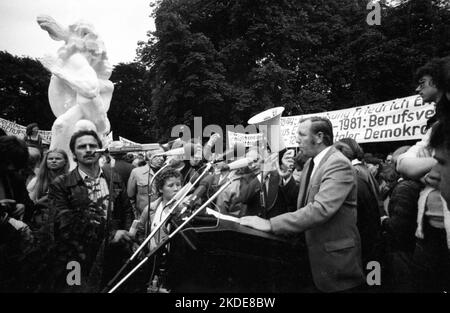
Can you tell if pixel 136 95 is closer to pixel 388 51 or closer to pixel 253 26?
pixel 253 26

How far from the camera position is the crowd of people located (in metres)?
2.36

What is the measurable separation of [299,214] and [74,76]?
201 inches

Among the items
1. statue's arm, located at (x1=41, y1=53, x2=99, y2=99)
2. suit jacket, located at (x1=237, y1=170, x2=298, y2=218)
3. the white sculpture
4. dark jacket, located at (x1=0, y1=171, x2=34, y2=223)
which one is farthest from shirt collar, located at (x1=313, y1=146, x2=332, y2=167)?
statue's arm, located at (x1=41, y1=53, x2=99, y2=99)

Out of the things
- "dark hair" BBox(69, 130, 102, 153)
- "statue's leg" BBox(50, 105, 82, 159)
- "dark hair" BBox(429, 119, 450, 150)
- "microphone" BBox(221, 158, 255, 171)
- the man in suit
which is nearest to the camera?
"dark hair" BBox(429, 119, 450, 150)

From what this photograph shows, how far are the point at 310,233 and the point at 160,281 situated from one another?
1087mm

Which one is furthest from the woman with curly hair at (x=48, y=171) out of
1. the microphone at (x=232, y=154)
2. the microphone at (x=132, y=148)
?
the microphone at (x=232, y=154)

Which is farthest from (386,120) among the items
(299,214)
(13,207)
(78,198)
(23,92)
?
(23,92)

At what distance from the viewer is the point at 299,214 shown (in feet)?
8.47

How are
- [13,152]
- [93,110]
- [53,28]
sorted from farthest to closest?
1. [93,110]
2. [53,28]
3. [13,152]

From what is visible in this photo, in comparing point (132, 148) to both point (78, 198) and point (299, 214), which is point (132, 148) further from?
point (299, 214)

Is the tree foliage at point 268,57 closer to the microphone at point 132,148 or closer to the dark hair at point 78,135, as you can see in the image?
the dark hair at point 78,135

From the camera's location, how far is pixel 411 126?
702 cm

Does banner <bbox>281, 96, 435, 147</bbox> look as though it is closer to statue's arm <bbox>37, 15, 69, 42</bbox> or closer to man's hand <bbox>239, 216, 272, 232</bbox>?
man's hand <bbox>239, 216, 272, 232</bbox>
